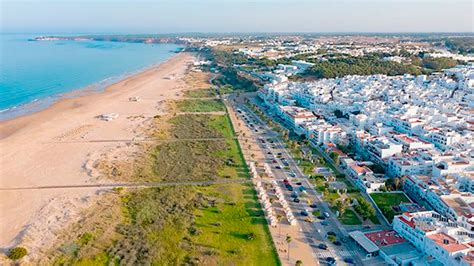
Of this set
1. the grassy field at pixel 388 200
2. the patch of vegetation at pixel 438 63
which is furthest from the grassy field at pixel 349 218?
the patch of vegetation at pixel 438 63

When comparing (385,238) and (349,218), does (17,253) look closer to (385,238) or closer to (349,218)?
(349,218)

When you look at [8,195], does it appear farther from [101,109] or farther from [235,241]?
[101,109]

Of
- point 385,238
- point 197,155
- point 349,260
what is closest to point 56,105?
point 197,155

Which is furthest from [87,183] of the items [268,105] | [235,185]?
[268,105]

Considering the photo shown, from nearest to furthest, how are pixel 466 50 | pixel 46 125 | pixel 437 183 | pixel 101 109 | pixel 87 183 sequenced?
pixel 437 183
pixel 87 183
pixel 46 125
pixel 101 109
pixel 466 50

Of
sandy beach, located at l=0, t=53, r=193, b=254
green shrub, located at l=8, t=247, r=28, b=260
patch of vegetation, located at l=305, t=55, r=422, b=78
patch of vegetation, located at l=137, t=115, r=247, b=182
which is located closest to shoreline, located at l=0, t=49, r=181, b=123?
sandy beach, located at l=0, t=53, r=193, b=254

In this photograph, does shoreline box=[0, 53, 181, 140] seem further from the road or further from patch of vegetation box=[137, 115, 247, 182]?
the road
